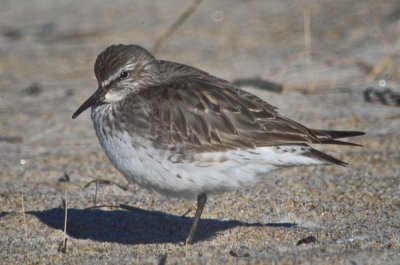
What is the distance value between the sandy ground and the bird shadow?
0.01m

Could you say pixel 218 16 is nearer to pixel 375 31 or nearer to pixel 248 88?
pixel 375 31

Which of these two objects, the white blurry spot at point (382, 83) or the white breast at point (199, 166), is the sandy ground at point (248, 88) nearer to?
the white blurry spot at point (382, 83)

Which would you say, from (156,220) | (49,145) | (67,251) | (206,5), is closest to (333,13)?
(206,5)

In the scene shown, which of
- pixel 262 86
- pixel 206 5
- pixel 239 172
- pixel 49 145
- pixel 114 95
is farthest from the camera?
pixel 206 5

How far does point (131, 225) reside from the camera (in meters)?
5.26

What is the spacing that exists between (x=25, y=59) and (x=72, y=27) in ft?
3.88

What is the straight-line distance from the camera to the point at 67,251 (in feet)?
15.6

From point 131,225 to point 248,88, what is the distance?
3021 mm

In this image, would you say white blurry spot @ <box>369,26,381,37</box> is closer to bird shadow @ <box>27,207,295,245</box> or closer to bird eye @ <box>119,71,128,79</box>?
bird shadow @ <box>27,207,295,245</box>

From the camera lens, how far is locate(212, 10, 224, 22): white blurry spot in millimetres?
10594

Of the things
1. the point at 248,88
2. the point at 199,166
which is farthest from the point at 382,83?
the point at 199,166

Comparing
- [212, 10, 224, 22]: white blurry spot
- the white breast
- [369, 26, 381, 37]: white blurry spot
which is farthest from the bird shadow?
[212, 10, 224, 22]: white blurry spot

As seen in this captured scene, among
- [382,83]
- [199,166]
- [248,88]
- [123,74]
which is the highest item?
[123,74]

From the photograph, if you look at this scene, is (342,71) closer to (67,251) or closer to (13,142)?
(13,142)
